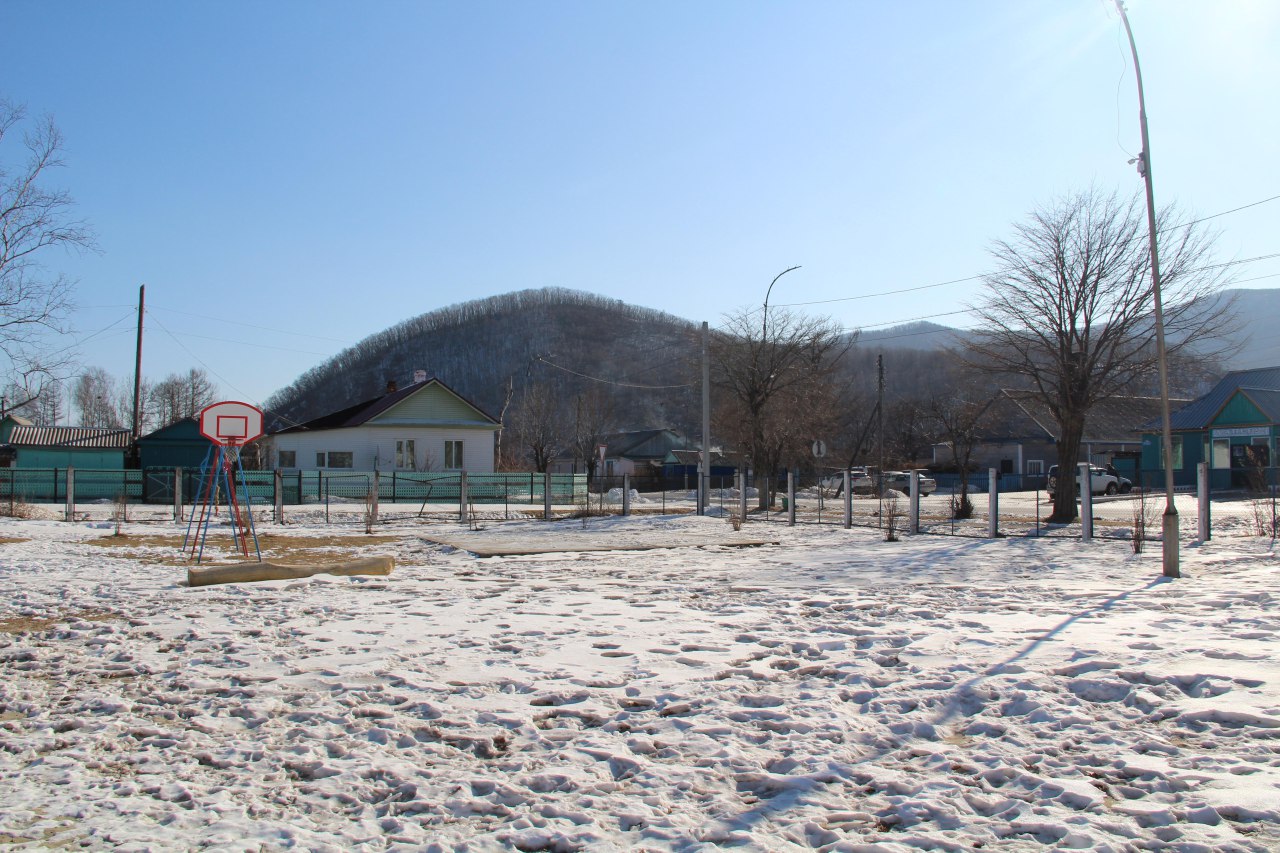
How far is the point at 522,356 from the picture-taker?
464ft

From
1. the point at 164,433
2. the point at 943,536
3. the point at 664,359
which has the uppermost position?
the point at 664,359

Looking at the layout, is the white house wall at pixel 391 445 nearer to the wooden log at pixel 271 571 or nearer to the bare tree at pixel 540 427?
the bare tree at pixel 540 427

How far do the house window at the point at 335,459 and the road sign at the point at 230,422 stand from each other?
2811 cm

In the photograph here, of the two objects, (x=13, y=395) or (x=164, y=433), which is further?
(x=164, y=433)

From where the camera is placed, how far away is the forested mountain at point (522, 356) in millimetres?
128125

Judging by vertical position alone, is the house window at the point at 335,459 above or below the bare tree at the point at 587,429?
below

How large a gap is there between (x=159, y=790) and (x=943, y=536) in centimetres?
1826

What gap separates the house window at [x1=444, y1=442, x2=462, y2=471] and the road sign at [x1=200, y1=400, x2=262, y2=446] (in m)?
28.3

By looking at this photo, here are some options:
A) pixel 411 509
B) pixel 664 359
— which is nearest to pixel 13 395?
pixel 411 509

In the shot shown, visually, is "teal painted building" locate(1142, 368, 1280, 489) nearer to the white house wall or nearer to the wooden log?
the white house wall

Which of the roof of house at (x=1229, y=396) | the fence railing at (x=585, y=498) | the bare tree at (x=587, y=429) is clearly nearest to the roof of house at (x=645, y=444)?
the bare tree at (x=587, y=429)

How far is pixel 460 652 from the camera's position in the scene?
7.36 metres

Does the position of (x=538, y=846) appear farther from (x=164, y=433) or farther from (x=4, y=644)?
(x=164, y=433)

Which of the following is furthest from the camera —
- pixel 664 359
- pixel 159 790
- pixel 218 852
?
pixel 664 359
